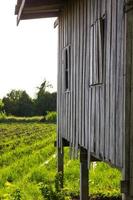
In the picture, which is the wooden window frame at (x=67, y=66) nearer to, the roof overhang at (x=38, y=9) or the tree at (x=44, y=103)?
the roof overhang at (x=38, y=9)

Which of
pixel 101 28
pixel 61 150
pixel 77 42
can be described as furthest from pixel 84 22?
pixel 61 150

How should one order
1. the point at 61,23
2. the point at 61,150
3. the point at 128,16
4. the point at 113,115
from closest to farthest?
the point at 128,16, the point at 113,115, the point at 61,23, the point at 61,150

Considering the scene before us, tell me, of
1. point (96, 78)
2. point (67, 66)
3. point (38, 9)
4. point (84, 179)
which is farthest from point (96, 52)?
point (38, 9)

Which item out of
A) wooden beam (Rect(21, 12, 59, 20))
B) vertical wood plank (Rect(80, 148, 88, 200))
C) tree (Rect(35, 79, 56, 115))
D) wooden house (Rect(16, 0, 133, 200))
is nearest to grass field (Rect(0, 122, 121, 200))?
vertical wood plank (Rect(80, 148, 88, 200))

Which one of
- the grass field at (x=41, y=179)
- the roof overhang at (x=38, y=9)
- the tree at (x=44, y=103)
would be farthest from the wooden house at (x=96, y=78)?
the tree at (x=44, y=103)

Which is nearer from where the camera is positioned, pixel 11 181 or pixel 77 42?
pixel 77 42

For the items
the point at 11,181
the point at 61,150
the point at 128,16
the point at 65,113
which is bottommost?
the point at 11,181

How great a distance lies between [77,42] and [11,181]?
716 cm

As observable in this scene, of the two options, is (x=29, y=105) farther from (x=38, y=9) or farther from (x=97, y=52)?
(x=97, y=52)

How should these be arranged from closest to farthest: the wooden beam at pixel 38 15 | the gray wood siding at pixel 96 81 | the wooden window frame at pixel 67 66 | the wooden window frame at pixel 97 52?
the gray wood siding at pixel 96 81 → the wooden window frame at pixel 97 52 → the wooden window frame at pixel 67 66 → the wooden beam at pixel 38 15

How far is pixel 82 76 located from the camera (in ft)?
34.9

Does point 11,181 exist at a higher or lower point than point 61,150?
lower

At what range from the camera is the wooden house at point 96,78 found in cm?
726

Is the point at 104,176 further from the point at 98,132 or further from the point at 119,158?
the point at 119,158
